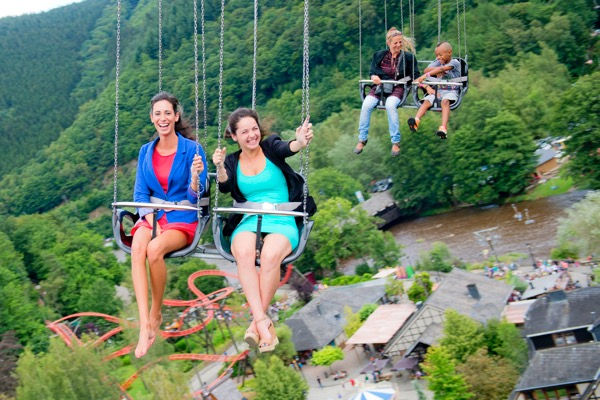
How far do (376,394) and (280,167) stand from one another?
2408 cm

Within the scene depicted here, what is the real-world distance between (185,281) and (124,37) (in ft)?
343

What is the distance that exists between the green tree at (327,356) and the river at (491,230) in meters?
12.3

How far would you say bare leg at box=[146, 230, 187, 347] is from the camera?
10.6 m

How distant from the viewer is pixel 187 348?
4681cm

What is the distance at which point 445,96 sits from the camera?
15.7 metres

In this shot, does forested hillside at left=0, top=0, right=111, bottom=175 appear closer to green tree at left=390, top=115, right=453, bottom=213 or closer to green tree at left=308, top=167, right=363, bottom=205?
green tree at left=308, top=167, right=363, bottom=205

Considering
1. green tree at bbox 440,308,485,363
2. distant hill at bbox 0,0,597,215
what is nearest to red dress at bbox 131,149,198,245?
green tree at bbox 440,308,485,363

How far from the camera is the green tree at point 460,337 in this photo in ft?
Result: 108

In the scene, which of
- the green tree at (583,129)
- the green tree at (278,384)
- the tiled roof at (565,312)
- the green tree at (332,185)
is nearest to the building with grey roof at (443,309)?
the tiled roof at (565,312)

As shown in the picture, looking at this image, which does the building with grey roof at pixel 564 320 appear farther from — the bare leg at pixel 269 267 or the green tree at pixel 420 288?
the bare leg at pixel 269 267

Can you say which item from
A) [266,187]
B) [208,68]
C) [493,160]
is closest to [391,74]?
[266,187]

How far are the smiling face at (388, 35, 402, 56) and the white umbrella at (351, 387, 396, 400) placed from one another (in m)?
20.5

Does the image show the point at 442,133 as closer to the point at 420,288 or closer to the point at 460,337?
the point at 460,337

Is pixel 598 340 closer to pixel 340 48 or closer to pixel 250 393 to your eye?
pixel 250 393
